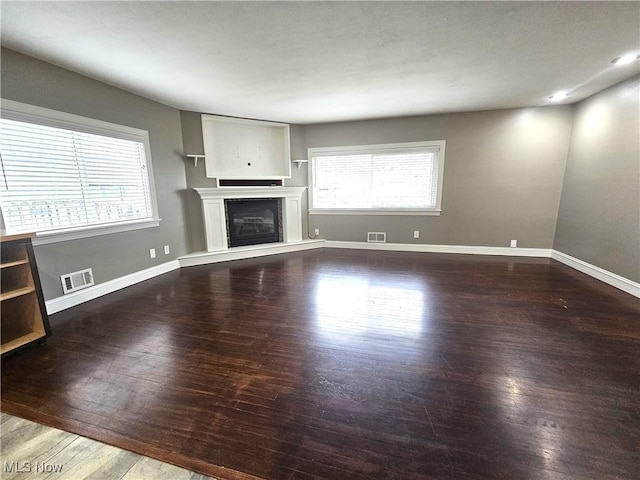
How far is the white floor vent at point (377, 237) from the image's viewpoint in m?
5.43

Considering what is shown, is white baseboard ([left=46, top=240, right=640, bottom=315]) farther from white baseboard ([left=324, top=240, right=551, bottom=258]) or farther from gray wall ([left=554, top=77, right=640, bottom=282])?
gray wall ([left=554, top=77, right=640, bottom=282])

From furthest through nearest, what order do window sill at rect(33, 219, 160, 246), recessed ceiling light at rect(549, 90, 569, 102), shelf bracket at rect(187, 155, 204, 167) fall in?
shelf bracket at rect(187, 155, 204, 167) → recessed ceiling light at rect(549, 90, 569, 102) → window sill at rect(33, 219, 160, 246)

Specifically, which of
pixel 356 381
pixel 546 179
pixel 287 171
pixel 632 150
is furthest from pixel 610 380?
pixel 287 171

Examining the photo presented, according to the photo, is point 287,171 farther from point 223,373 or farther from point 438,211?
point 223,373

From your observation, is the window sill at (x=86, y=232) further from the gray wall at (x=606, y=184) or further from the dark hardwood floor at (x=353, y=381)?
the gray wall at (x=606, y=184)

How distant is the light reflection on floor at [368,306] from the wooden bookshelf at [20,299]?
241cm

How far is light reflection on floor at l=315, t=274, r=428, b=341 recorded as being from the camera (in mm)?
2445

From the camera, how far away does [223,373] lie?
73.6 inches

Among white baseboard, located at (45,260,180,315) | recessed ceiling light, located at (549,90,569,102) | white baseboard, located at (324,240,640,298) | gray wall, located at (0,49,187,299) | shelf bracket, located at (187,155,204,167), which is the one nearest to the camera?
gray wall, located at (0,49,187,299)

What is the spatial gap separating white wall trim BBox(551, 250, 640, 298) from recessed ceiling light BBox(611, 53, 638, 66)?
8.02ft

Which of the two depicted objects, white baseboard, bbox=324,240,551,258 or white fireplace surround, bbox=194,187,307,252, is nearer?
white fireplace surround, bbox=194,187,307,252

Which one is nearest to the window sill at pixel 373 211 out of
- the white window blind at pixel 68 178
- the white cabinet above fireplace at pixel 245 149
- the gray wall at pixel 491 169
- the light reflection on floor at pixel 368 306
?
the gray wall at pixel 491 169

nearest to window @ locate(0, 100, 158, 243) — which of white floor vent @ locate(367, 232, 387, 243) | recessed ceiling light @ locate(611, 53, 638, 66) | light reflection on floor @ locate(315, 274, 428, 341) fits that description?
light reflection on floor @ locate(315, 274, 428, 341)

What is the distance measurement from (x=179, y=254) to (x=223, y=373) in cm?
319
